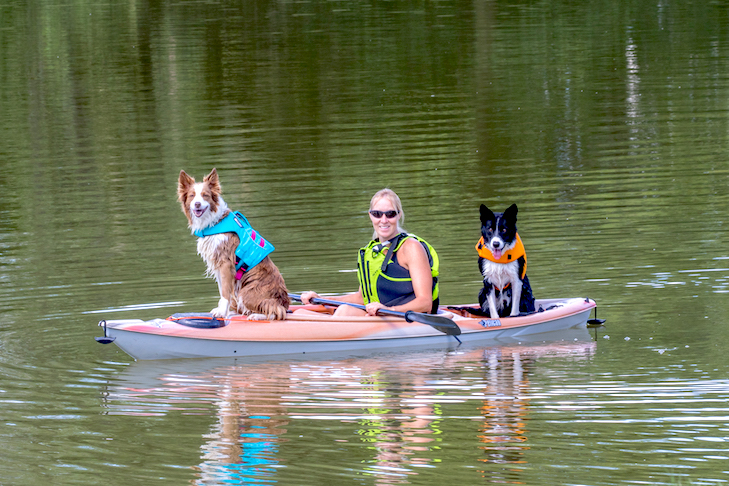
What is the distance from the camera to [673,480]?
223 inches

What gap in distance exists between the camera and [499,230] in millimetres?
8859

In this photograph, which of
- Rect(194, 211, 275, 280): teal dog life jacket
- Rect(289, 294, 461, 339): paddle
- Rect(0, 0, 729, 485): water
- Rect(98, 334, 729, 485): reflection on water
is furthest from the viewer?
Rect(289, 294, 461, 339): paddle

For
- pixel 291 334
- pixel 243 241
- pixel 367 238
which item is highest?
pixel 243 241

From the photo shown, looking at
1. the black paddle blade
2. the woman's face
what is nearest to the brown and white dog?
the woman's face

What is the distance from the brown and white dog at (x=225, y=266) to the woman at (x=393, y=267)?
665 mm

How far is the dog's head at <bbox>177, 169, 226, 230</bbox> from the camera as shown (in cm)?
829

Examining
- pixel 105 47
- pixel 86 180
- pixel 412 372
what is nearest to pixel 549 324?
pixel 412 372

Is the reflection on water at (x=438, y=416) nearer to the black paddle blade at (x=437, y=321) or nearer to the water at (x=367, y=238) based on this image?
the water at (x=367, y=238)

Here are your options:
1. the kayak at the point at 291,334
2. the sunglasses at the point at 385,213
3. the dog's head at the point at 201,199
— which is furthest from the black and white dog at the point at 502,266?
the dog's head at the point at 201,199

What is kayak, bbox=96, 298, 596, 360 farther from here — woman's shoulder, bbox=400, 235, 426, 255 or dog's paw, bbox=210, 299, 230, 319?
woman's shoulder, bbox=400, 235, 426, 255

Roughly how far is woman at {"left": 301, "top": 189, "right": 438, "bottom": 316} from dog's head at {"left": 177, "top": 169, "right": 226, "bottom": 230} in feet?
4.26

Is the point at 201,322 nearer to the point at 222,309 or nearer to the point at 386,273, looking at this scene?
the point at 222,309

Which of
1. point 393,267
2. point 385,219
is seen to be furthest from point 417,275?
point 385,219

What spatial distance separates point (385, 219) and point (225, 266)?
4.54 feet
